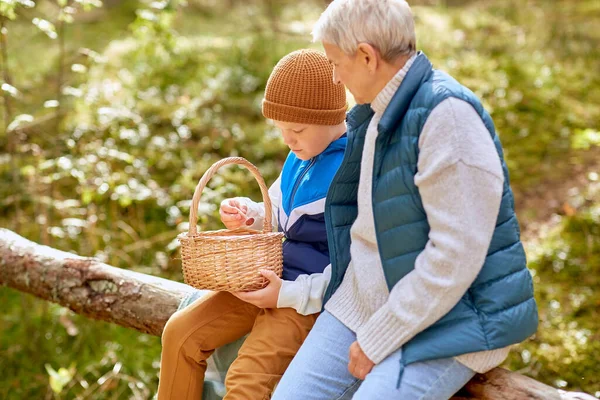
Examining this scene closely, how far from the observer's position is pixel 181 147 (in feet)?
20.3

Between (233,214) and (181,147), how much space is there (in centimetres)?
363

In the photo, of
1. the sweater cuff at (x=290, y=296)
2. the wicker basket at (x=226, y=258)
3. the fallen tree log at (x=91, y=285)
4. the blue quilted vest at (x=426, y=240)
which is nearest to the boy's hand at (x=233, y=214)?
the wicker basket at (x=226, y=258)

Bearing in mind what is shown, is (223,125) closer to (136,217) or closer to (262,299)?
(136,217)

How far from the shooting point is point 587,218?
16.2ft

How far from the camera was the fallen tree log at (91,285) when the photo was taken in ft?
10.3

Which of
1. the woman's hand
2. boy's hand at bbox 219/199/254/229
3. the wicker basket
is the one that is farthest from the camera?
boy's hand at bbox 219/199/254/229

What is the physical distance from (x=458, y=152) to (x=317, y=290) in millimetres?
842

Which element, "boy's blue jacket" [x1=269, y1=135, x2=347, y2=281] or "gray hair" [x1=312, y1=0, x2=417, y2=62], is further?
"boy's blue jacket" [x1=269, y1=135, x2=347, y2=281]

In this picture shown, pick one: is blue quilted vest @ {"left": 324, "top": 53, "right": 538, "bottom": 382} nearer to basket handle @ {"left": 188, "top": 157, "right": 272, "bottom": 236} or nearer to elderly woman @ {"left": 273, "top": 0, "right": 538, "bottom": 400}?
elderly woman @ {"left": 273, "top": 0, "right": 538, "bottom": 400}

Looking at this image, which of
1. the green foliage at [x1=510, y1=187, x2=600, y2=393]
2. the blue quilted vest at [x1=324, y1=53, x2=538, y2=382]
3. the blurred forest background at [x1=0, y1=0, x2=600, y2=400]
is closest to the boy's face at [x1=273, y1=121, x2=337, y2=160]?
the blue quilted vest at [x1=324, y1=53, x2=538, y2=382]

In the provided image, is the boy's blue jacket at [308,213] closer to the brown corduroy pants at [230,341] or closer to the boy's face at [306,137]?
the boy's face at [306,137]

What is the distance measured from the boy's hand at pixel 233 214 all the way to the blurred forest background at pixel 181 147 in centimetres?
114

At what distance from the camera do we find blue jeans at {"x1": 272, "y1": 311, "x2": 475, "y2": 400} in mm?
1957

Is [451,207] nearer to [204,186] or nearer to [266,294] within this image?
[266,294]
